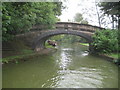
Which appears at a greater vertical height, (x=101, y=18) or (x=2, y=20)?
(x=101, y=18)

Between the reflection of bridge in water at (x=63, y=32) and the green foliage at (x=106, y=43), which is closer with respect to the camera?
the green foliage at (x=106, y=43)

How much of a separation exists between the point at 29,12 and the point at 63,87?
504cm

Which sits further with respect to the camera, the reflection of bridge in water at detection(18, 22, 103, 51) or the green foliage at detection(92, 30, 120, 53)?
the reflection of bridge in water at detection(18, 22, 103, 51)

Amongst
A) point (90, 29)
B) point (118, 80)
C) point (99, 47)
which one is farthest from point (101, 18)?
point (118, 80)

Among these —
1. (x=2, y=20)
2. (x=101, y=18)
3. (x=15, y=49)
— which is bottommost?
(x=15, y=49)

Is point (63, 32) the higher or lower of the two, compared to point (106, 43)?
higher

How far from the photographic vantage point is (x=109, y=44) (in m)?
9.90

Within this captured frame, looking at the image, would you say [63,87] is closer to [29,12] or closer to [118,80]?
[118,80]

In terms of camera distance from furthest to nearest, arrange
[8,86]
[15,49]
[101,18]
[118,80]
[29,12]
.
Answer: [101,18] < [15,49] < [29,12] < [118,80] < [8,86]

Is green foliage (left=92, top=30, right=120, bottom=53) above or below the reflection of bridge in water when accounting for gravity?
below

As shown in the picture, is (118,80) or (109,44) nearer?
(118,80)

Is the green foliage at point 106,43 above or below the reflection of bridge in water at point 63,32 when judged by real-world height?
below

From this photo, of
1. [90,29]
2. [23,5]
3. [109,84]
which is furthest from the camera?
[90,29]

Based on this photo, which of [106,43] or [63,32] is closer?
[106,43]
